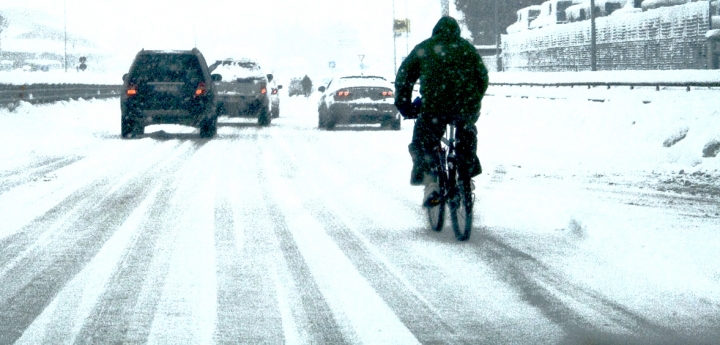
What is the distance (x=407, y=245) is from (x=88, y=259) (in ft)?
7.66

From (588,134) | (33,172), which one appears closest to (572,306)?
(33,172)

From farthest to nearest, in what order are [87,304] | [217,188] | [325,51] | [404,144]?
[325,51], [404,144], [217,188], [87,304]

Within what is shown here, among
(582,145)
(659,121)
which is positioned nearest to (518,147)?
(582,145)

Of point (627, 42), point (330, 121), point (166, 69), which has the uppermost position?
point (627, 42)

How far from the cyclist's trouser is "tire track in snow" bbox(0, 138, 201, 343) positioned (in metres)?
2.50

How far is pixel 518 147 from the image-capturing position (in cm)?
2070

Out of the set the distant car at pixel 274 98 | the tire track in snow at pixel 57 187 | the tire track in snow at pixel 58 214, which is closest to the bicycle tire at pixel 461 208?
the tire track in snow at pixel 58 214

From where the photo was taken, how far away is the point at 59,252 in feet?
28.3

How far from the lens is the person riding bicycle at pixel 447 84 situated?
30.1 ft

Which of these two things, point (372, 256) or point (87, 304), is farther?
point (372, 256)

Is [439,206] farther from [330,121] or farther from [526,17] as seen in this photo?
[526,17]

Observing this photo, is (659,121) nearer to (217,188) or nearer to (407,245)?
(217,188)

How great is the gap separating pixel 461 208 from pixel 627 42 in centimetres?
4281

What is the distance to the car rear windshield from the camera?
23.5 metres
